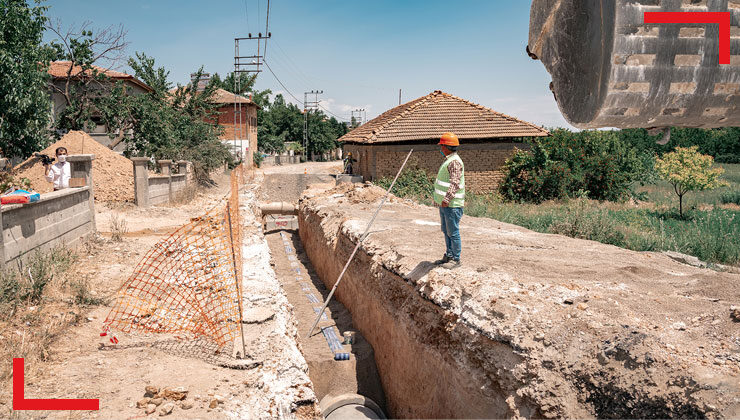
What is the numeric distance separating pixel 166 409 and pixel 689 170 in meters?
17.0

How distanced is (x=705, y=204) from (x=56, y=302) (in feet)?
72.3

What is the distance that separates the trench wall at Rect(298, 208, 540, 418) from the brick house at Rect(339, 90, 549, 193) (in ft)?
35.3

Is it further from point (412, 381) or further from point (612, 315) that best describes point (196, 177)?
point (612, 315)

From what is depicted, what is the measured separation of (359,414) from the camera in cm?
582

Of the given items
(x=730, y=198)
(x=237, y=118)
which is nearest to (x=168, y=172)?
(x=730, y=198)

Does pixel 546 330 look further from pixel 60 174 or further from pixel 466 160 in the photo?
pixel 466 160

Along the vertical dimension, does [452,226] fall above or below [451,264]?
above

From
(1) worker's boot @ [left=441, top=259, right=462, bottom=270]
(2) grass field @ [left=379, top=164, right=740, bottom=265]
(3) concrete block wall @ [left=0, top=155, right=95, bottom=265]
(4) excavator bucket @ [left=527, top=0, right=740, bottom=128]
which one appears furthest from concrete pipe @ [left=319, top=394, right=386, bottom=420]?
(2) grass field @ [left=379, top=164, right=740, bottom=265]

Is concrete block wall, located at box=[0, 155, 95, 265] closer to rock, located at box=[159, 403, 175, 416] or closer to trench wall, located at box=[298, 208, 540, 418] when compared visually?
rock, located at box=[159, 403, 175, 416]

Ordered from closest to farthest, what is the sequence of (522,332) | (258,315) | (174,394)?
(174,394) → (522,332) → (258,315)

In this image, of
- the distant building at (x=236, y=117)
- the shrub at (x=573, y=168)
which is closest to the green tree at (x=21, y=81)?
the shrub at (x=573, y=168)

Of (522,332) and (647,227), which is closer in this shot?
(522,332)

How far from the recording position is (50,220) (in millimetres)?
7305

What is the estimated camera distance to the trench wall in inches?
160
